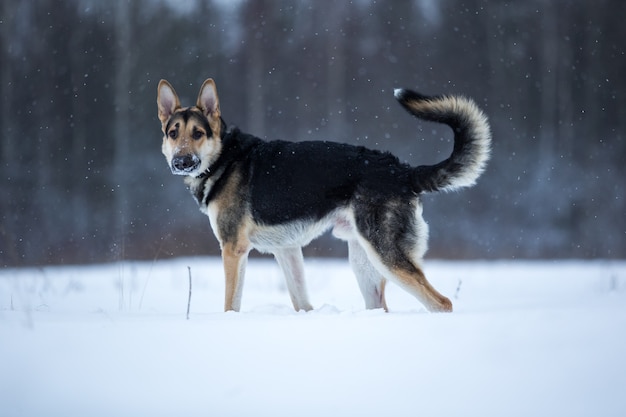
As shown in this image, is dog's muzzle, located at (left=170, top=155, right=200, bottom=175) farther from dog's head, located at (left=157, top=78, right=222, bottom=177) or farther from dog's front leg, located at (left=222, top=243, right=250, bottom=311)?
dog's front leg, located at (left=222, top=243, right=250, bottom=311)

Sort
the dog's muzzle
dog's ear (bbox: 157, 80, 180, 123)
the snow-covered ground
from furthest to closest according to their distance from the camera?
dog's ear (bbox: 157, 80, 180, 123), the dog's muzzle, the snow-covered ground

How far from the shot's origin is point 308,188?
15.3 ft

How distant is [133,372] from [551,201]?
1602 cm

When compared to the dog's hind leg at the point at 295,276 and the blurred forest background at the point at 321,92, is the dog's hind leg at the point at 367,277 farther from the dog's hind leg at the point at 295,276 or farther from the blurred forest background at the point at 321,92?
the blurred forest background at the point at 321,92

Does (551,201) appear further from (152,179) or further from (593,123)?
(152,179)

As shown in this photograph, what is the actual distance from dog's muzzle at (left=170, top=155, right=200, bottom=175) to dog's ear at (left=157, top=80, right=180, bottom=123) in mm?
563

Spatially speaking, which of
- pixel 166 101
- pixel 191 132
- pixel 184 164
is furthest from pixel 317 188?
pixel 166 101

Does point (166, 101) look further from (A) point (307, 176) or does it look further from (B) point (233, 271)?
(B) point (233, 271)

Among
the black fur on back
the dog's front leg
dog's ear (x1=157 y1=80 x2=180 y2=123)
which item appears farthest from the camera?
dog's ear (x1=157 y1=80 x2=180 y2=123)

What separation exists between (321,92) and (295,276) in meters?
15.5

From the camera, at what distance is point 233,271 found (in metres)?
4.70

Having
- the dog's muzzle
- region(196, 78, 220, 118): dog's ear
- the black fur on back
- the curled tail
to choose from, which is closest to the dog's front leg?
the black fur on back

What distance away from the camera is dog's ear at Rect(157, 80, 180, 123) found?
5.16 metres

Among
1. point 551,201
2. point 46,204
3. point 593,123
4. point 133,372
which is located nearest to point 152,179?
point 46,204
